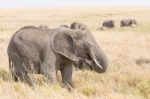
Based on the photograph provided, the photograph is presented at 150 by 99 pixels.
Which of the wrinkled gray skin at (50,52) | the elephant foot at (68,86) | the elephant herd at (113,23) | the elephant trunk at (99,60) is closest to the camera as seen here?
the elephant trunk at (99,60)

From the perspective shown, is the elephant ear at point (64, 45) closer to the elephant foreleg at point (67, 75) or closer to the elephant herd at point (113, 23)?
the elephant foreleg at point (67, 75)

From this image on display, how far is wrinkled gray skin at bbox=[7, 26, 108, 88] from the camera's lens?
8.23 meters

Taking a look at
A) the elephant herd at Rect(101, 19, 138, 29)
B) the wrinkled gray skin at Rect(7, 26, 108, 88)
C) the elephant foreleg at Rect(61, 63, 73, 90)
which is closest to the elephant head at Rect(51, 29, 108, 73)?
the wrinkled gray skin at Rect(7, 26, 108, 88)

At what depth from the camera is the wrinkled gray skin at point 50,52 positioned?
8.23 m

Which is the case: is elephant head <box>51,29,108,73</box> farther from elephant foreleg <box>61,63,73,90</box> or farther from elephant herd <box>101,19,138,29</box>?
elephant herd <box>101,19,138,29</box>

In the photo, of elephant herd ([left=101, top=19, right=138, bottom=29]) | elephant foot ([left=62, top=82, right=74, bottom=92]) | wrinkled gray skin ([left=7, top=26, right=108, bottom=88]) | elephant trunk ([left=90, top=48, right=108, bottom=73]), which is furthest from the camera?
elephant herd ([left=101, top=19, right=138, bottom=29])

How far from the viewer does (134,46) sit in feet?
52.6

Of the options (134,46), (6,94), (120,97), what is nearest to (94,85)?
(120,97)

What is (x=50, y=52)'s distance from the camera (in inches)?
328

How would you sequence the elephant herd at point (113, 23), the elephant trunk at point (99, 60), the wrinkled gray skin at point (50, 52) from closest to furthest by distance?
the elephant trunk at point (99, 60), the wrinkled gray skin at point (50, 52), the elephant herd at point (113, 23)

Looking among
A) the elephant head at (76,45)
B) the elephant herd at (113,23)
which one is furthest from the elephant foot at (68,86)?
the elephant herd at (113,23)

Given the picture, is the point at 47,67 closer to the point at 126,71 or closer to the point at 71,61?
the point at 71,61

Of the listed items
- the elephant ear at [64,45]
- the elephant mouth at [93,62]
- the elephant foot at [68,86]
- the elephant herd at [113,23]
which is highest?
the elephant ear at [64,45]

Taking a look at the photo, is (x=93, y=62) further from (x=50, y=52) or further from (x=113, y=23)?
(x=113, y=23)
